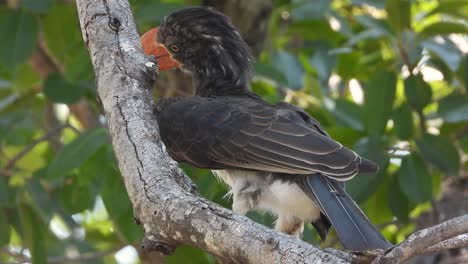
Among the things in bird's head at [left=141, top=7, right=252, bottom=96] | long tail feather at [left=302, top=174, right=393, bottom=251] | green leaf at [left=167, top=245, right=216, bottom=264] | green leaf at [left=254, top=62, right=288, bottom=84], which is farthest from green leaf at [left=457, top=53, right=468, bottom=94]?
green leaf at [left=167, top=245, right=216, bottom=264]

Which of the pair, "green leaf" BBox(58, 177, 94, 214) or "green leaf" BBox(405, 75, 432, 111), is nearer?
"green leaf" BBox(405, 75, 432, 111)

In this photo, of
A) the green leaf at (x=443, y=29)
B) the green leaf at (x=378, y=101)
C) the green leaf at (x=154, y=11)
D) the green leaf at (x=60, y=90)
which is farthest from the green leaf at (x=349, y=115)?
the green leaf at (x=60, y=90)

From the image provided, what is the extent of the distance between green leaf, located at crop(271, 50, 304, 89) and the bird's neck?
2.26ft

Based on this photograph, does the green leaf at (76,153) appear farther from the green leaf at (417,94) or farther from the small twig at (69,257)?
the green leaf at (417,94)

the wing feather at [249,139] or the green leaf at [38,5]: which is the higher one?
the green leaf at [38,5]

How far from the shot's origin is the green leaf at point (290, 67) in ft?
18.4

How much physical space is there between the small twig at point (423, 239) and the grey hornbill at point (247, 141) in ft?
3.16

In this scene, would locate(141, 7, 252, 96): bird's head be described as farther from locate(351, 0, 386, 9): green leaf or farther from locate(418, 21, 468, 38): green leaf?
locate(418, 21, 468, 38): green leaf

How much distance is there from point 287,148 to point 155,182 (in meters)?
1.10

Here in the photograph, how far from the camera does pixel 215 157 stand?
4.14m

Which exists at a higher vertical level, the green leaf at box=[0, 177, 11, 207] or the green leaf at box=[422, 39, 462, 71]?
the green leaf at box=[422, 39, 462, 71]

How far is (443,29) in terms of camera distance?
5.13 metres

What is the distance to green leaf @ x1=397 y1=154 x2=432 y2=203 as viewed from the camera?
470 cm

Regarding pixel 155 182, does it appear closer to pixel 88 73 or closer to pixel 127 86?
pixel 127 86
